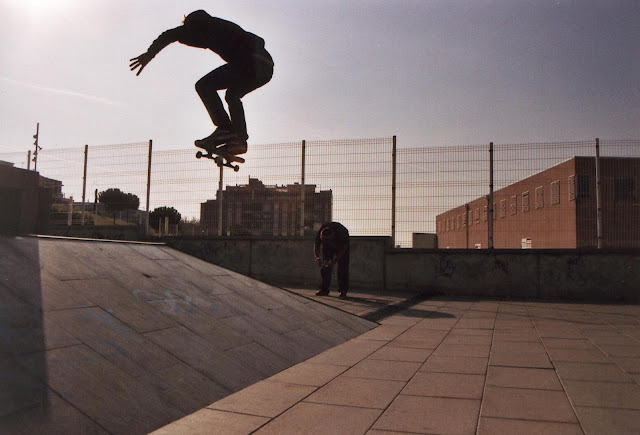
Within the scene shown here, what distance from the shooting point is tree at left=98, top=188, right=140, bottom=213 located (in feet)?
44.0

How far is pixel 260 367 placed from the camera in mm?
3754

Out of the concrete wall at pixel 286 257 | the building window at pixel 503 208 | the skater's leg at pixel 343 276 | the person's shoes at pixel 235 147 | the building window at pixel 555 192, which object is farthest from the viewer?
the concrete wall at pixel 286 257

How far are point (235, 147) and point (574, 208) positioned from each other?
8.68m

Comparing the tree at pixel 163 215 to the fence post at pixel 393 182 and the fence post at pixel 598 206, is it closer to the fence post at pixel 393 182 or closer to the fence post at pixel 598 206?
the fence post at pixel 393 182

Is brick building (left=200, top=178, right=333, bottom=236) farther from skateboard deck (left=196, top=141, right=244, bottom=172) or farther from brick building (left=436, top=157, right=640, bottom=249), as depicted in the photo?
skateboard deck (left=196, top=141, right=244, bottom=172)

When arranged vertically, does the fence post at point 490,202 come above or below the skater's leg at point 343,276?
above

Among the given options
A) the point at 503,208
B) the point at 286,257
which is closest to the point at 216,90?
the point at 286,257

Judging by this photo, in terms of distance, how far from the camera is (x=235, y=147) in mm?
5273

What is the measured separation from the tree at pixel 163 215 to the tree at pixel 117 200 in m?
0.53

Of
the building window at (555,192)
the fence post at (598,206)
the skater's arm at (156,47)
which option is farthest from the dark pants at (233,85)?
the fence post at (598,206)

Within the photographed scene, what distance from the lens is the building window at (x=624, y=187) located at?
34.9 feet

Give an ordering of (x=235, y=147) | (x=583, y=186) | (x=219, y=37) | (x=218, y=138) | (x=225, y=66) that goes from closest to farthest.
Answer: (x=219, y=37) → (x=225, y=66) → (x=218, y=138) → (x=235, y=147) → (x=583, y=186)

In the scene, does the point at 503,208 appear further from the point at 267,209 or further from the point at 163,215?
the point at 163,215

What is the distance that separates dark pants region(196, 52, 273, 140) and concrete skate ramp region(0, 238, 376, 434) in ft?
5.92
